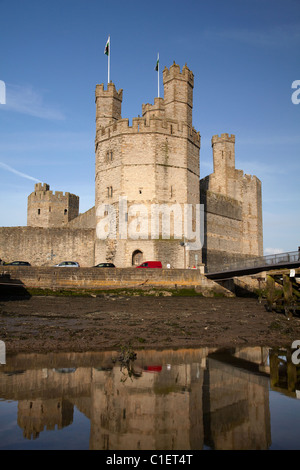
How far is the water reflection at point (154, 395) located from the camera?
476 cm

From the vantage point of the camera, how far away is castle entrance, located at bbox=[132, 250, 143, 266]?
1188 inches

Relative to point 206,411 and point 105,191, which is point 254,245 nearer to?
point 105,191

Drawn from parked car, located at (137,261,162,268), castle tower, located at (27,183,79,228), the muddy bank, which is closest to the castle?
parked car, located at (137,261,162,268)

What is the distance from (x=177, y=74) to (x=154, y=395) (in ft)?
100

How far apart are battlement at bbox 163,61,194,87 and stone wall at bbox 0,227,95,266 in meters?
14.2

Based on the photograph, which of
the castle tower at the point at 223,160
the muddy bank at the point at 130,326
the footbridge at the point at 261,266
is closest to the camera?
the muddy bank at the point at 130,326

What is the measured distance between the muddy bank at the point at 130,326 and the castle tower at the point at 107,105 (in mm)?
19434

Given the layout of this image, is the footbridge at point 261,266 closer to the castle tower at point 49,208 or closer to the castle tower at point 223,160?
the castle tower at point 223,160

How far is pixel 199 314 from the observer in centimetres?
1681

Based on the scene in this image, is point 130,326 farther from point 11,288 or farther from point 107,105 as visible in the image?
point 107,105

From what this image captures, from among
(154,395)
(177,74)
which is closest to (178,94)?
(177,74)

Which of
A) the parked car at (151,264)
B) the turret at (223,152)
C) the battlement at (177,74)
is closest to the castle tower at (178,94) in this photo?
the battlement at (177,74)

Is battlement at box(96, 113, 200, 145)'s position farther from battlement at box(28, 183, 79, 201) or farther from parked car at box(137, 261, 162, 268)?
battlement at box(28, 183, 79, 201)

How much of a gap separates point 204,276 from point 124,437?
70.5 feet
